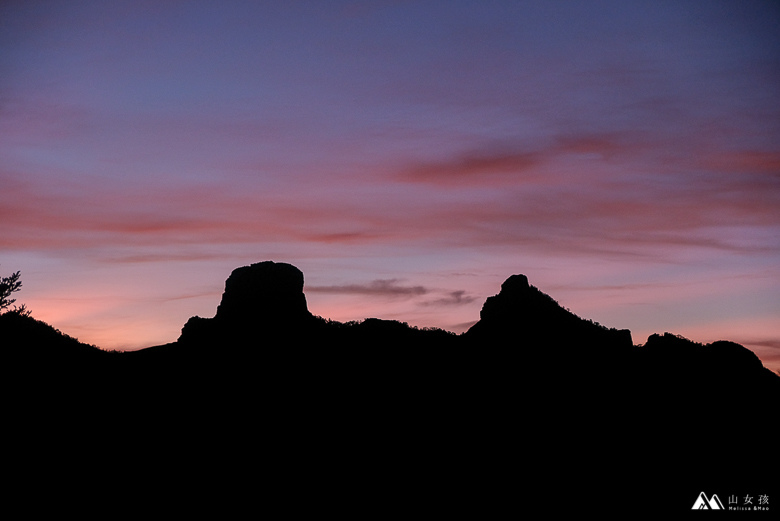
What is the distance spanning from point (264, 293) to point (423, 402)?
96.5ft

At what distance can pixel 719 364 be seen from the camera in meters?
99.8

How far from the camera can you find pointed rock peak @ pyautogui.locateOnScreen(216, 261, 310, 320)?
93.8m

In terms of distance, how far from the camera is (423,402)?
8131 cm

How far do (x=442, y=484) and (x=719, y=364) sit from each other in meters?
57.7

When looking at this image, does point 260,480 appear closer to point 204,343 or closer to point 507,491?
point 507,491

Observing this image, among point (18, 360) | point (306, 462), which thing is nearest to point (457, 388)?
point (306, 462)

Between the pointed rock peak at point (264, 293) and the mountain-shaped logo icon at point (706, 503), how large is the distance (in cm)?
5566

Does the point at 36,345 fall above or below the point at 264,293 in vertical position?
below

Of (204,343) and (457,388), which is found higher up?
(204,343)

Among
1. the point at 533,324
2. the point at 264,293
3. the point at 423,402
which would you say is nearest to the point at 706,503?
the point at 423,402

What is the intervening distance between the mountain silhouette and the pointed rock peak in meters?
0.22

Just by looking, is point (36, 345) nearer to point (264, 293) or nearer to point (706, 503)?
point (264, 293)

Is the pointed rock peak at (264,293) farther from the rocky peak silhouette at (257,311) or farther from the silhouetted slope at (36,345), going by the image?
the silhouetted slope at (36,345)

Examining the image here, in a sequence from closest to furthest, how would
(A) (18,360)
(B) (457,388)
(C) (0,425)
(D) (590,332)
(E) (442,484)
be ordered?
(C) (0,425) < (E) (442,484) < (A) (18,360) < (B) (457,388) < (D) (590,332)
